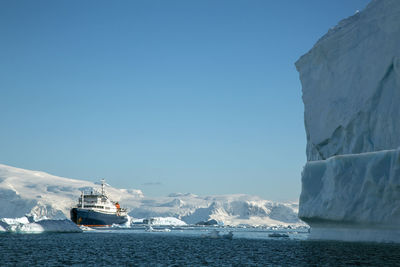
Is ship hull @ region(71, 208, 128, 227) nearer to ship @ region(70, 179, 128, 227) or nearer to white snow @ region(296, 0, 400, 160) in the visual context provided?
ship @ region(70, 179, 128, 227)

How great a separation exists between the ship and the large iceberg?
44.7 metres

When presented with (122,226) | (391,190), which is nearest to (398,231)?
(391,190)

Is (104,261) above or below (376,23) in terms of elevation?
below

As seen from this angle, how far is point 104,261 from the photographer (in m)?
20.6

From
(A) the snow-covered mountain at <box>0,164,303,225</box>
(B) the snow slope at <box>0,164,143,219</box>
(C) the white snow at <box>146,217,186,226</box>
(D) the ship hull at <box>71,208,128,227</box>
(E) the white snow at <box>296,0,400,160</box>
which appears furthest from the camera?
(A) the snow-covered mountain at <box>0,164,303,225</box>

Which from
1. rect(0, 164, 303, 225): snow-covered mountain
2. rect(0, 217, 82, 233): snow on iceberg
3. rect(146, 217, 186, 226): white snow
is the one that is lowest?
rect(0, 217, 82, 233): snow on iceberg

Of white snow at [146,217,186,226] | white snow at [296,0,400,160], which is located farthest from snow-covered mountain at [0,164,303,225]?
white snow at [296,0,400,160]

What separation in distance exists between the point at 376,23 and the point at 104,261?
74.3 feet

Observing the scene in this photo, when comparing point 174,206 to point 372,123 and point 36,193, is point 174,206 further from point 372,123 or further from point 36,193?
point 372,123

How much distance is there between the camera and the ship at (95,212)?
73.7 meters

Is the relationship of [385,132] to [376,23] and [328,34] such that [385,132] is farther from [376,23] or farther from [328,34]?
[328,34]

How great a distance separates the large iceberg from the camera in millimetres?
25578

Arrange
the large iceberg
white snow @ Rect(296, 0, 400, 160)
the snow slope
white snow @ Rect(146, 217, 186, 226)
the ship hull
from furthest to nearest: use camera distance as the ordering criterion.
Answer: white snow @ Rect(146, 217, 186, 226)
the snow slope
the ship hull
white snow @ Rect(296, 0, 400, 160)
the large iceberg

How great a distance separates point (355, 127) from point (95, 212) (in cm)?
5119
